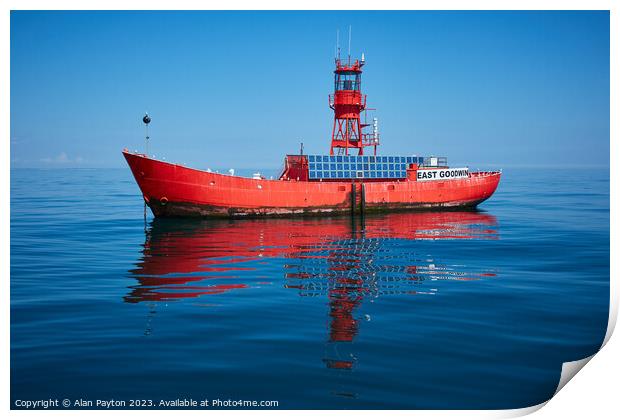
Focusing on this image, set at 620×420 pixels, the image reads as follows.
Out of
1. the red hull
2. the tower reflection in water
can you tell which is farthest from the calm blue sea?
the red hull

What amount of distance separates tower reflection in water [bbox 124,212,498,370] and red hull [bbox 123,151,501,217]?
4.69 feet

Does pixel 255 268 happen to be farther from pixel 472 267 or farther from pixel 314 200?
pixel 314 200

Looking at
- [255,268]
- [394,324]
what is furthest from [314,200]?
[394,324]

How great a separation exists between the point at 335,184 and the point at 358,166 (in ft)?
13.1

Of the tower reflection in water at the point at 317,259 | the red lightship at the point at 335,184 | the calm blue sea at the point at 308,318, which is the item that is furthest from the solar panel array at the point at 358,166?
the calm blue sea at the point at 308,318

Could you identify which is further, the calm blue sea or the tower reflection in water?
the tower reflection in water

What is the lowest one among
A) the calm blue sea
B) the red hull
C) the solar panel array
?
the calm blue sea

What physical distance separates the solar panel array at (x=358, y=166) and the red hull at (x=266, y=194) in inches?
36.3

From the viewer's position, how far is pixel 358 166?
155 ft

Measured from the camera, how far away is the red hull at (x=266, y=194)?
3872 centimetres

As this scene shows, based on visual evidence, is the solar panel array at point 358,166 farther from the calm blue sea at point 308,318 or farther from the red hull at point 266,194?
the calm blue sea at point 308,318

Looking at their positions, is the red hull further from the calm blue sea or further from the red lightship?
the calm blue sea

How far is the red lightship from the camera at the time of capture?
39.2 metres

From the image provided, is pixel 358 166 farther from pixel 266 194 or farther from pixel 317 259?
pixel 317 259
